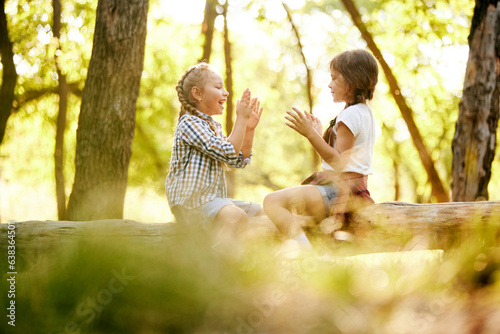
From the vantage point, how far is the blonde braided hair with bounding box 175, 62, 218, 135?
3.41 metres

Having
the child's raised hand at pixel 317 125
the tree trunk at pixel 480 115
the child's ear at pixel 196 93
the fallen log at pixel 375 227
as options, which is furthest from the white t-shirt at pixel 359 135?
the tree trunk at pixel 480 115

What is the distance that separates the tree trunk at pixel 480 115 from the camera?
585 cm

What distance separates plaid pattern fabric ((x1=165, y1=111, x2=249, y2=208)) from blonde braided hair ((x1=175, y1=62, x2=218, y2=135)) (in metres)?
0.12

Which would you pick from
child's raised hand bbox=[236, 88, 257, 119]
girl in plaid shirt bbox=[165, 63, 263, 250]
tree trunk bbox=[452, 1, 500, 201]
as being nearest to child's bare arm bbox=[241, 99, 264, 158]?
girl in plaid shirt bbox=[165, 63, 263, 250]

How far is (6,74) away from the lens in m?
7.93

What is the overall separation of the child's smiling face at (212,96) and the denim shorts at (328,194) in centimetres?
95

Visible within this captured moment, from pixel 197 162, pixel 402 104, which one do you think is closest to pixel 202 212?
pixel 197 162

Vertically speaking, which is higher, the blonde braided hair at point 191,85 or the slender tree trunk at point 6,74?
the slender tree trunk at point 6,74

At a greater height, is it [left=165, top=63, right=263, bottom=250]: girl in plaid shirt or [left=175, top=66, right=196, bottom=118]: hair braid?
[left=175, top=66, right=196, bottom=118]: hair braid

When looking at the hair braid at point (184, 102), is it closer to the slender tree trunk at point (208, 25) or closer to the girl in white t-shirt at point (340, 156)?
the girl in white t-shirt at point (340, 156)

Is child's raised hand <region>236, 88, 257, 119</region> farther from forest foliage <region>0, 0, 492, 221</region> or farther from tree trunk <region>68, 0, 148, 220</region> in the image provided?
forest foliage <region>0, 0, 492, 221</region>

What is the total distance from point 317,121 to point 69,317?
2.09 metres

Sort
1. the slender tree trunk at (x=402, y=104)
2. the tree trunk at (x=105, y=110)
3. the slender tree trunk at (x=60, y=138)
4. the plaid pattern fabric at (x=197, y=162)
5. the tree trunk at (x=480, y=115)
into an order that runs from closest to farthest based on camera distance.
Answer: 1. the plaid pattern fabric at (x=197, y=162)
2. the tree trunk at (x=105, y=110)
3. the tree trunk at (x=480, y=115)
4. the slender tree trunk at (x=402, y=104)
5. the slender tree trunk at (x=60, y=138)

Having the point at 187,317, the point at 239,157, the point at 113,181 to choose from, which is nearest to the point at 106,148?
the point at 113,181
